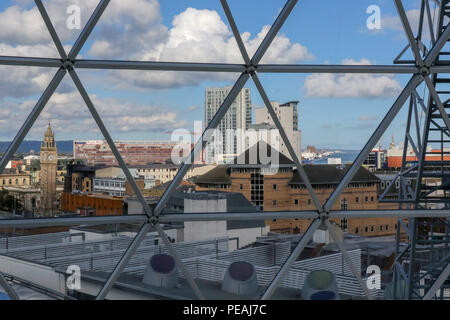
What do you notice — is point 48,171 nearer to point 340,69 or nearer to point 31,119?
point 31,119

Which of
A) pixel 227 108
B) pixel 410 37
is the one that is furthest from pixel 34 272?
pixel 410 37

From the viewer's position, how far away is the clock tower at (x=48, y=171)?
26.2 ft

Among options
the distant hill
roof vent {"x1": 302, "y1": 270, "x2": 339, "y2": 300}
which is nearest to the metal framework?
the distant hill

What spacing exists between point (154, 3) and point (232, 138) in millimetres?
2227

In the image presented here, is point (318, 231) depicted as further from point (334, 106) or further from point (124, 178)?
Result: point (124, 178)

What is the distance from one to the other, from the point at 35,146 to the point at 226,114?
8.72 ft

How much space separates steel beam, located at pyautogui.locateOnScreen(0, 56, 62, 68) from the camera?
7.15 meters

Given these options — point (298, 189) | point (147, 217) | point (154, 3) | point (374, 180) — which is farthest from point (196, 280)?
point (154, 3)

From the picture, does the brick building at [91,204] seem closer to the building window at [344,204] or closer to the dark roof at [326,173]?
the dark roof at [326,173]

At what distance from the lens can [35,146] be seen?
7953 millimetres

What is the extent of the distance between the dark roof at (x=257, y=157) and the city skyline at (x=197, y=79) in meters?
0.63

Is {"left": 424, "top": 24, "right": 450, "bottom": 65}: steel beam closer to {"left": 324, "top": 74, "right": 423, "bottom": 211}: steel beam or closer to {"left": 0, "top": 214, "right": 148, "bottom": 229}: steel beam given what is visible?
{"left": 324, "top": 74, "right": 423, "bottom": 211}: steel beam

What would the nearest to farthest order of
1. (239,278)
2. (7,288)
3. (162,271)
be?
(7,288)
(162,271)
(239,278)

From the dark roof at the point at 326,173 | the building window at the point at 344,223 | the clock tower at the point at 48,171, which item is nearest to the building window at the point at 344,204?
the building window at the point at 344,223
